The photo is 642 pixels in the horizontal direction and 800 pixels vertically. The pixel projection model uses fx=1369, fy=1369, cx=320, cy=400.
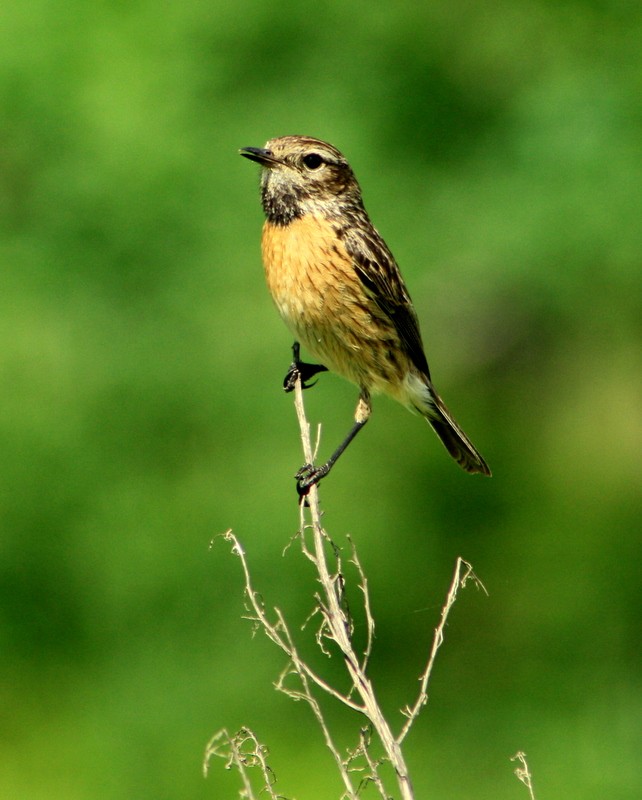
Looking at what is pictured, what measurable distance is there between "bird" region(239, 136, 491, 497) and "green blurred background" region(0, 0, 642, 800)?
8.46 ft

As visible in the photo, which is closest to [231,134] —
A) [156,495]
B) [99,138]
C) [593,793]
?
[99,138]

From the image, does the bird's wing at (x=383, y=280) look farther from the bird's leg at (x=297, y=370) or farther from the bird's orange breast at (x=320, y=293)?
the bird's leg at (x=297, y=370)

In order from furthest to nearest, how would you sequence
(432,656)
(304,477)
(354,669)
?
(304,477) < (354,669) < (432,656)

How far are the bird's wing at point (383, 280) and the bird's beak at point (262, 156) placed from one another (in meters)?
0.44

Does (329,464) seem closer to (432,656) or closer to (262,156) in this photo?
(262,156)

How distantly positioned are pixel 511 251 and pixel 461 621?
250 centimetres

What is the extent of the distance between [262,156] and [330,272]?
56 cm

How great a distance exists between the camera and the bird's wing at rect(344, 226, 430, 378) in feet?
19.3

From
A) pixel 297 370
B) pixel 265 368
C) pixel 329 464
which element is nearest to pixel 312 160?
pixel 297 370

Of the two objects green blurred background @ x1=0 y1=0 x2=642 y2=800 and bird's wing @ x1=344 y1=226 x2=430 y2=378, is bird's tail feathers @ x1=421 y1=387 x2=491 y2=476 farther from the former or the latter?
green blurred background @ x1=0 y1=0 x2=642 y2=800

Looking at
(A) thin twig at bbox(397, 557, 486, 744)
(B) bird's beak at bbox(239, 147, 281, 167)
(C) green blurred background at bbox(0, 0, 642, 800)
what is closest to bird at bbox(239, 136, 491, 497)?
(B) bird's beak at bbox(239, 147, 281, 167)

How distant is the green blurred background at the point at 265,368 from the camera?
8.54 m

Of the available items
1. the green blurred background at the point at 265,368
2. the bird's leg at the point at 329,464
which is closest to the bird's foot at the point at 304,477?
the bird's leg at the point at 329,464

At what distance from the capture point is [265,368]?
9047mm
